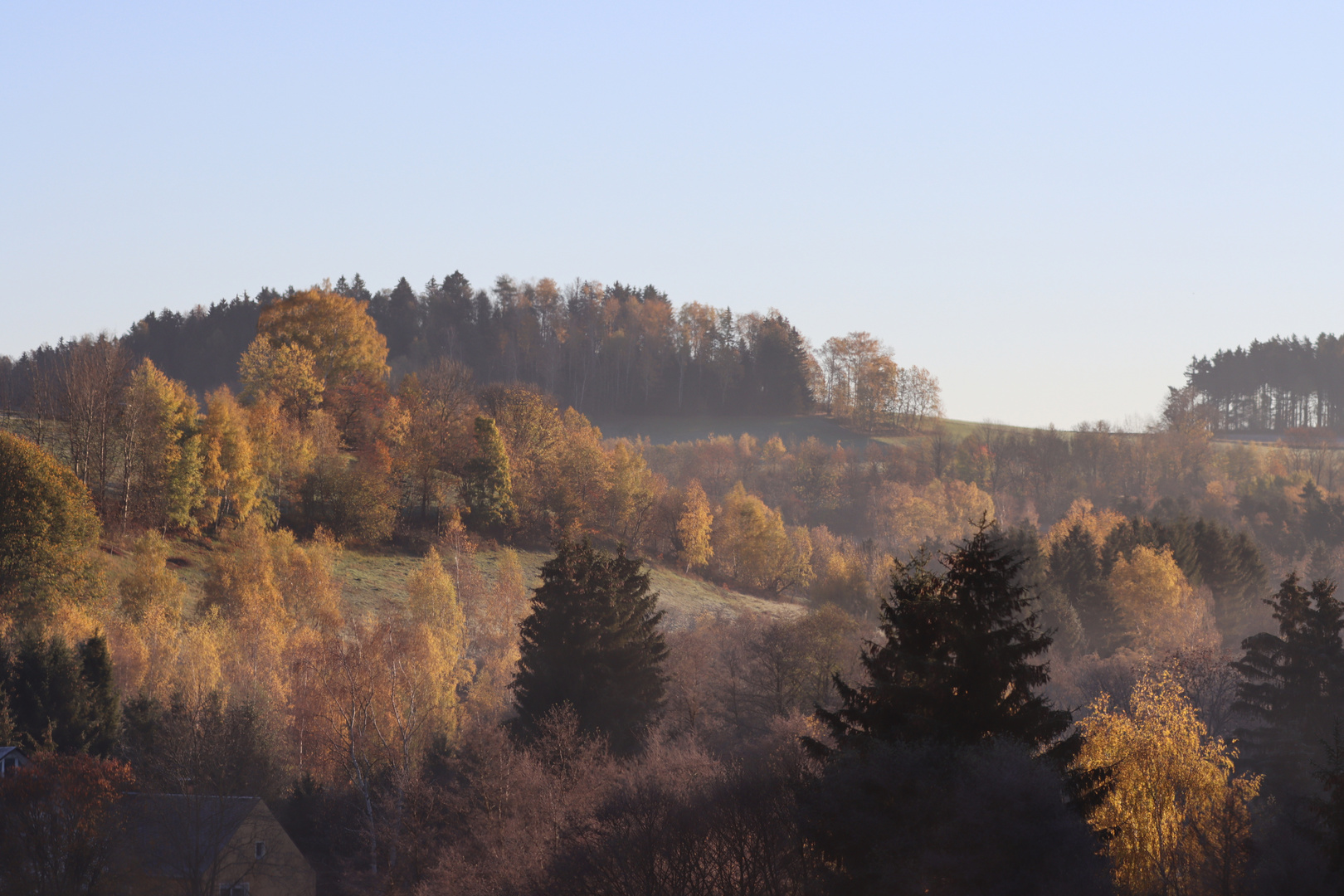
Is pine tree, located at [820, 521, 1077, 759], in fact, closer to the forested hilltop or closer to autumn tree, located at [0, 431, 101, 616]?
autumn tree, located at [0, 431, 101, 616]

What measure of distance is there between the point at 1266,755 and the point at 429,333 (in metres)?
146

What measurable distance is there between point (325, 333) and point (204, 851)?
66.5m

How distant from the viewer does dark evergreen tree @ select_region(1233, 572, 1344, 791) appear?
1889 inches

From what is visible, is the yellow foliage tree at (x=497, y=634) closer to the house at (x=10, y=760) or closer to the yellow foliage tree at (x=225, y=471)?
the yellow foliage tree at (x=225, y=471)

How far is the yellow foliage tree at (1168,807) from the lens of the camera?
27.4 m

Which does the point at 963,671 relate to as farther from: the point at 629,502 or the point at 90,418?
the point at 629,502

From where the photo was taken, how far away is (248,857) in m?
46.2

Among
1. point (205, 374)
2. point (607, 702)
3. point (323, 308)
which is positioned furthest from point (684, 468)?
point (607, 702)

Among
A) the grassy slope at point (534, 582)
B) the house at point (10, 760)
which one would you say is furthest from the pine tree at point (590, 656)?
the grassy slope at point (534, 582)

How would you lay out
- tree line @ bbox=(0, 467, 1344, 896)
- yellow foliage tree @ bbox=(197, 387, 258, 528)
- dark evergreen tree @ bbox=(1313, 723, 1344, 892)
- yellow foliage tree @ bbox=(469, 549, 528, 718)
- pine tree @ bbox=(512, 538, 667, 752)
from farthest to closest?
1. yellow foliage tree @ bbox=(197, 387, 258, 528)
2. yellow foliage tree @ bbox=(469, 549, 528, 718)
3. pine tree @ bbox=(512, 538, 667, 752)
4. tree line @ bbox=(0, 467, 1344, 896)
5. dark evergreen tree @ bbox=(1313, 723, 1344, 892)

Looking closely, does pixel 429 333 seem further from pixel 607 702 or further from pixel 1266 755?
pixel 1266 755

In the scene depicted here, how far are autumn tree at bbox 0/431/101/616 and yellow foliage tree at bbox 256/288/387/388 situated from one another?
139 ft

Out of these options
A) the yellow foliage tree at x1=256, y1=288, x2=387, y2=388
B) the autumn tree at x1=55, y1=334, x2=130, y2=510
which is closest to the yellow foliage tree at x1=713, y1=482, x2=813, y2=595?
the yellow foliage tree at x1=256, y1=288, x2=387, y2=388

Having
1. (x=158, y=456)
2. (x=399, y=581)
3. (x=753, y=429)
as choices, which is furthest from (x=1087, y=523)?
(x=158, y=456)
